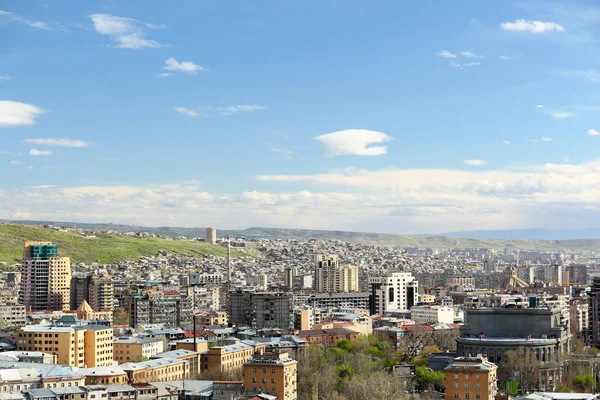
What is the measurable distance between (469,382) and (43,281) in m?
46.7

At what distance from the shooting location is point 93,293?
78.9 m

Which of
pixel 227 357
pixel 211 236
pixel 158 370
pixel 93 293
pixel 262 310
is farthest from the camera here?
pixel 211 236

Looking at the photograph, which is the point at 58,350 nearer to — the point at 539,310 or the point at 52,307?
the point at 539,310

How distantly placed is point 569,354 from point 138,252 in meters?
110

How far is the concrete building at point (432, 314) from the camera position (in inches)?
3041

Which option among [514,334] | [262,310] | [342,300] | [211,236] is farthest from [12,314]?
[211,236]

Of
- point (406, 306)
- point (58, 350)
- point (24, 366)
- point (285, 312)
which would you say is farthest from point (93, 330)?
point (406, 306)

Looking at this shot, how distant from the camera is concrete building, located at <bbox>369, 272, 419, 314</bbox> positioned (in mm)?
88875

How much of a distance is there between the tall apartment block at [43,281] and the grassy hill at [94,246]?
146ft

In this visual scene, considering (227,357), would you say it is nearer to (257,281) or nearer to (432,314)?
(432,314)

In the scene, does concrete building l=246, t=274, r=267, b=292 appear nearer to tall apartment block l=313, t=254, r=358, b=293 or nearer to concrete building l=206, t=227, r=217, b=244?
tall apartment block l=313, t=254, r=358, b=293

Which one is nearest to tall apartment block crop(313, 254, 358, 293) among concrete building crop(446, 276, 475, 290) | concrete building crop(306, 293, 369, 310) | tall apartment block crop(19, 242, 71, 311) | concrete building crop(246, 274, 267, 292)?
concrete building crop(246, 274, 267, 292)

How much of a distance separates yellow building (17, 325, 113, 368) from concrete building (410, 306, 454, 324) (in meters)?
33.3

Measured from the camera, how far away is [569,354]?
53844 millimetres
